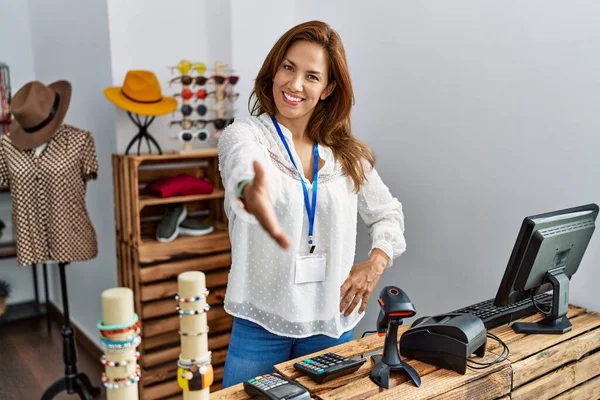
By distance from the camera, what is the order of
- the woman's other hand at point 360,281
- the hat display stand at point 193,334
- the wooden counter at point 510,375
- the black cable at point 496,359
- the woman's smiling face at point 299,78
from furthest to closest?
the woman's other hand at point 360,281 < the woman's smiling face at point 299,78 < the black cable at point 496,359 < the wooden counter at point 510,375 < the hat display stand at point 193,334

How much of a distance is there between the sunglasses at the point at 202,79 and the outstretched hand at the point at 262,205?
85.3 inches

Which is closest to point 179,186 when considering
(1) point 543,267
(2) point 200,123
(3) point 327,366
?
(2) point 200,123

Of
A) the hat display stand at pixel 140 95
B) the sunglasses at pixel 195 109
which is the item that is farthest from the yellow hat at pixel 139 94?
the sunglasses at pixel 195 109

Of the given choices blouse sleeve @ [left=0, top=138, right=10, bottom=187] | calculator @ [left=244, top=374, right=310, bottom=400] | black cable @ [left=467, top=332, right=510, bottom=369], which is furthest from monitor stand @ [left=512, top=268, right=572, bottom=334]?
blouse sleeve @ [left=0, top=138, right=10, bottom=187]

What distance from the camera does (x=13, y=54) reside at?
4086mm

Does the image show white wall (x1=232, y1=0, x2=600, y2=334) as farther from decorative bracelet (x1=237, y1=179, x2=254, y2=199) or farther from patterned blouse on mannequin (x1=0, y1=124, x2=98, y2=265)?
decorative bracelet (x1=237, y1=179, x2=254, y2=199)

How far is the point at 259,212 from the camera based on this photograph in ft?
2.59

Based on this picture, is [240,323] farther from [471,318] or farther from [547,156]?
[547,156]

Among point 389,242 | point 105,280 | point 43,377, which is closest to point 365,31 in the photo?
point 389,242

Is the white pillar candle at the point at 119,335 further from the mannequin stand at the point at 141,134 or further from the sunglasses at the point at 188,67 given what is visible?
the sunglasses at the point at 188,67

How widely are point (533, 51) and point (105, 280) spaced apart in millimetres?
2623

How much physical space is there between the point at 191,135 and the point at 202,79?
298mm

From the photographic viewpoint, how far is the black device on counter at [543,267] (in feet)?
5.43

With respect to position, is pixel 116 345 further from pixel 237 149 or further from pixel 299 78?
pixel 299 78
